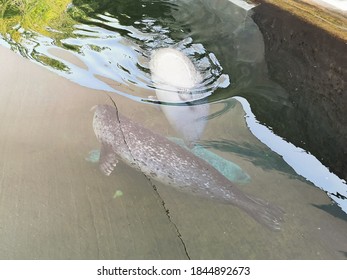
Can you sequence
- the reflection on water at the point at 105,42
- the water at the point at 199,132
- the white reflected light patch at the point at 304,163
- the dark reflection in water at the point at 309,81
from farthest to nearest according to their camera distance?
the reflection on water at the point at 105,42 < the dark reflection in water at the point at 309,81 < the white reflected light patch at the point at 304,163 < the water at the point at 199,132

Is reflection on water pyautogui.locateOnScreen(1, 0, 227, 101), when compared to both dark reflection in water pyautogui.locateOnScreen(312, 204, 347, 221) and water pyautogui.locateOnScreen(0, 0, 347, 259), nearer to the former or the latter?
water pyautogui.locateOnScreen(0, 0, 347, 259)

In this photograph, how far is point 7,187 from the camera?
2016 millimetres

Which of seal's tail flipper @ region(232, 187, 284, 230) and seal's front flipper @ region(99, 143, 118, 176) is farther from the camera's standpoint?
seal's front flipper @ region(99, 143, 118, 176)

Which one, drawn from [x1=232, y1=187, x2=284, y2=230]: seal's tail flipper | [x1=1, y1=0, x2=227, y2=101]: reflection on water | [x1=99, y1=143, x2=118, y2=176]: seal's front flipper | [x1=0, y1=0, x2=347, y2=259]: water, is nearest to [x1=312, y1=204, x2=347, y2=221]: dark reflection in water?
[x1=0, y1=0, x2=347, y2=259]: water

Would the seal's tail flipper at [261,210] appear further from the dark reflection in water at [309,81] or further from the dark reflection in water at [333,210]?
the dark reflection in water at [309,81]

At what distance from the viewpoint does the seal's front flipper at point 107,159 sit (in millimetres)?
2115

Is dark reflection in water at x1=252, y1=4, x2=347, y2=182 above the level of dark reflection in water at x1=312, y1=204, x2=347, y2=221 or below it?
above

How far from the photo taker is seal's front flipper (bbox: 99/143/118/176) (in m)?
2.12

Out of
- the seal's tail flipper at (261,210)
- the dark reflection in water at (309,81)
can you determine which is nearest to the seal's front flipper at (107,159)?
the seal's tail flipper at (261,210)

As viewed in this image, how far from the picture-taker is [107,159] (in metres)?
2.15

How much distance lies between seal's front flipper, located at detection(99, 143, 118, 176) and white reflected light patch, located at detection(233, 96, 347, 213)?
797mm

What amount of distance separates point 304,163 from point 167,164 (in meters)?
0.71

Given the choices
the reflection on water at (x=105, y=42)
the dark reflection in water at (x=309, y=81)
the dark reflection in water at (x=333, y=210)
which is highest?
the dark reflection in water at (x=309, y=81)

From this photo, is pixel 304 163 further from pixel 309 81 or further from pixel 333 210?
pixel 309 81
